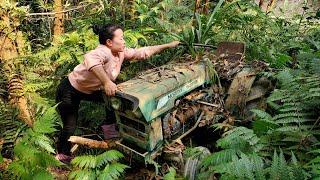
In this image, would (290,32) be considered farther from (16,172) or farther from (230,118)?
(16,172)

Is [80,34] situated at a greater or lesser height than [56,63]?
greater

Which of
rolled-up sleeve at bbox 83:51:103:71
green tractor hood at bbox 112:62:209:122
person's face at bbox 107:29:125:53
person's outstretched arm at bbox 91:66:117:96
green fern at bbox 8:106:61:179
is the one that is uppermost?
person's face at bbox 107:29:125:53

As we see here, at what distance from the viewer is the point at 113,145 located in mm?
3688

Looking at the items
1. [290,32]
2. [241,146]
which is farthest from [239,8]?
[241,146]

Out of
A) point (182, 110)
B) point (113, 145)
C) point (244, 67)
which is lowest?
point (113, 145)

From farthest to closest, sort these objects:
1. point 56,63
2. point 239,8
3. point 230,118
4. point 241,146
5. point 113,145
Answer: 1. point 239,8
2. point 56,63
3. point 230,118
4. point 113,145
5. point 241,146

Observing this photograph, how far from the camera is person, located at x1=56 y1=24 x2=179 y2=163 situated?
375 cm

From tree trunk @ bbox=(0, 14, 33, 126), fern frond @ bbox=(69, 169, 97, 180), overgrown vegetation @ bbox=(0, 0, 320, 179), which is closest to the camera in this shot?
overgrown vegetation @ bbox=(0, 0, 320, 179)

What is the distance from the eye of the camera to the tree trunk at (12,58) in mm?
3510

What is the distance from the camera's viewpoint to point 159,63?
5234 mm

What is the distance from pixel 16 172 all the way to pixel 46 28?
5058mm

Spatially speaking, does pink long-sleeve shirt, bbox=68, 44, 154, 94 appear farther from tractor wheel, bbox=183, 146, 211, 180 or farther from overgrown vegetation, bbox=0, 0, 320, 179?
tractor wheel, bbox=183, 146, 211, 180

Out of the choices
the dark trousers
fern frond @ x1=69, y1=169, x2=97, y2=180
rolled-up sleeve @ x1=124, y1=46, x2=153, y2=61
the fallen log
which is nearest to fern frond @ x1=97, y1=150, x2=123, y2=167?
fern frond @ x1=69, y1=169, x2=97, y2=180

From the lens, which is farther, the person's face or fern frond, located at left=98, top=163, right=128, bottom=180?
the person's face
